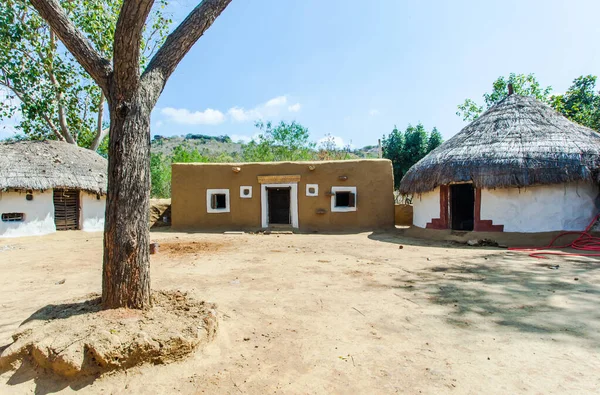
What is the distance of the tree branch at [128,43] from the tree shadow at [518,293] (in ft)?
11.7

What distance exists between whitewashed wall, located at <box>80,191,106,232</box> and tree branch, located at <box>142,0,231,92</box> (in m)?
11.0

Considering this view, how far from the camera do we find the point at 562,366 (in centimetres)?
227

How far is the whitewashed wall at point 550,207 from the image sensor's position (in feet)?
26.5

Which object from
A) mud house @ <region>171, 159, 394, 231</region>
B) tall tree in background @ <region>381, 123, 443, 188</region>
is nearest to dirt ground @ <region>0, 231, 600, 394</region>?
mud house @ <region>171, 159, 394, 231</region>

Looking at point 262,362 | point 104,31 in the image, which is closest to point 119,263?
point 262,362

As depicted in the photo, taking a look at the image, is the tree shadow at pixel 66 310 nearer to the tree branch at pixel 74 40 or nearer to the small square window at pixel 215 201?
the tree branch at pixel 74 40

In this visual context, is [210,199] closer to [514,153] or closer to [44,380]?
[514,153]

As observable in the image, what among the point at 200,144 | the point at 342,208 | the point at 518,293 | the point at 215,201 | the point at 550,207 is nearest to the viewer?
the point at 518,293

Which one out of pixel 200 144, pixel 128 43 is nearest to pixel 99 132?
pixel 128 43

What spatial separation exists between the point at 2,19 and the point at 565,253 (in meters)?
17.5

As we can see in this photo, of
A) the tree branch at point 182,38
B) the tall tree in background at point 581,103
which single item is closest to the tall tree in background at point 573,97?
the tall tree in background at point 581,103

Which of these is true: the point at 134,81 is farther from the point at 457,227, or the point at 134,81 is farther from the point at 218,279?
the point at 457,227

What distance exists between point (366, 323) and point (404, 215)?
9952 millimetres

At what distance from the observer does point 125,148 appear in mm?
2826
